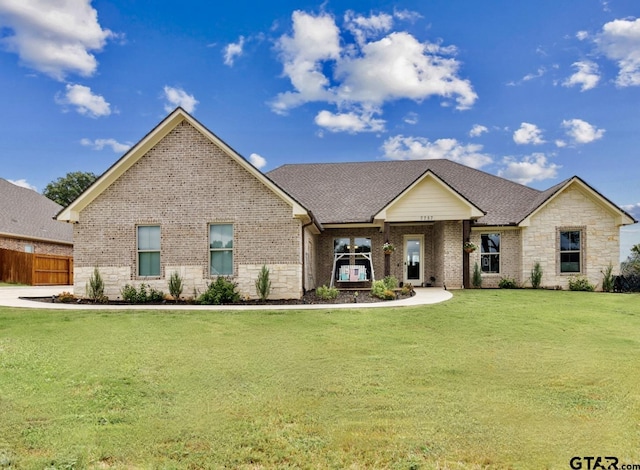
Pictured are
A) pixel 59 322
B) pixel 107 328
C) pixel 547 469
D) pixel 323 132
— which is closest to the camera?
pixel 547 469

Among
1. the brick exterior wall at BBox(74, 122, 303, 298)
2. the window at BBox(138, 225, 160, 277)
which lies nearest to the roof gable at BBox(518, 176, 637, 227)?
the brick exterior wall at BBox(74, 122, 303, 298)

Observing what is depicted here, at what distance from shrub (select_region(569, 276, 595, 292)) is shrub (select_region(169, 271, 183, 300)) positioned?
55.4 ft

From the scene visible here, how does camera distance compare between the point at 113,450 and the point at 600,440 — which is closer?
the point at 113,450

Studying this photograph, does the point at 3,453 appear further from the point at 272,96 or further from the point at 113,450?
the point at 272,96

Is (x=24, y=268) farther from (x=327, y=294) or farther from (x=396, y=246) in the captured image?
(x=396, y=246)

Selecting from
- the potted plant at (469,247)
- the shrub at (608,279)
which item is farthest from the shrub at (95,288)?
the shrub at (608,279)

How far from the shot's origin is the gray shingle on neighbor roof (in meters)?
20.8

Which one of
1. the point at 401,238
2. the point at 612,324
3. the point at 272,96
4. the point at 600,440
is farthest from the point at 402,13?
the point at 600,440

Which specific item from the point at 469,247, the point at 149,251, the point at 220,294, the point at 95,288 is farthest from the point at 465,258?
the point at 95,288

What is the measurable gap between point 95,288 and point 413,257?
14.2 metres

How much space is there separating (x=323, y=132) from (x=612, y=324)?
20061 millimetres

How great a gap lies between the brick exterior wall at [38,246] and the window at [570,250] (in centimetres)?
3205

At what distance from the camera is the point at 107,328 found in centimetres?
1009

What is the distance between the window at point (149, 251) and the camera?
1555 centimetres
